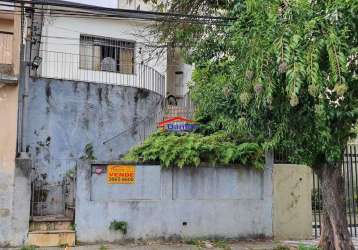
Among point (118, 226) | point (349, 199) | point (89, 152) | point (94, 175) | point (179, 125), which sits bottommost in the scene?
point (118, 226)

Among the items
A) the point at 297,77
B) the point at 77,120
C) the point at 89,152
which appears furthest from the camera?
the point at 89,152

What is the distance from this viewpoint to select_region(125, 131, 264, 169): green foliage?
1148 centimetres

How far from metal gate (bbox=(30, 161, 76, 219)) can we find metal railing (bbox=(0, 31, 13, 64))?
2.96 meters

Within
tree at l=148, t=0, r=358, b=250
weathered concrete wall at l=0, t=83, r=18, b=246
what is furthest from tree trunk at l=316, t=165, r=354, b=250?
weathered concrete wall at l=0, t=83, r=18, b=246

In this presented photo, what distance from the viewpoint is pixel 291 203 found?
490 inches

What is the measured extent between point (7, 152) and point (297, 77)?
7.24 metres

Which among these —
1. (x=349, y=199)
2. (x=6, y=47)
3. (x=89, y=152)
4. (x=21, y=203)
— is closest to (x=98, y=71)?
(x=89, y=152)

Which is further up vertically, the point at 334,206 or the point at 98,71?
the point at 98,71

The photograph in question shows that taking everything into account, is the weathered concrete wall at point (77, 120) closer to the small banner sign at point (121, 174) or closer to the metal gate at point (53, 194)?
the metal gate at point (53, 194)

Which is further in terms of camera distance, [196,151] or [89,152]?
[89,152]

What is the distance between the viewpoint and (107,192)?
11.2 meters

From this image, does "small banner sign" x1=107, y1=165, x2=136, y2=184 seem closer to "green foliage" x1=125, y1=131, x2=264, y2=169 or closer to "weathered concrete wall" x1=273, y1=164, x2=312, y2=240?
"green foliage" x1=125, y1=131, x2=264, y2=169

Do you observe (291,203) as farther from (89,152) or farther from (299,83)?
(299,83)

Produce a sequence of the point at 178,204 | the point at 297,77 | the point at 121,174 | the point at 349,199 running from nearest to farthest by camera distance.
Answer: the point at 297,77
the point at 121,174
the point at 178,204
the point at 349,199
